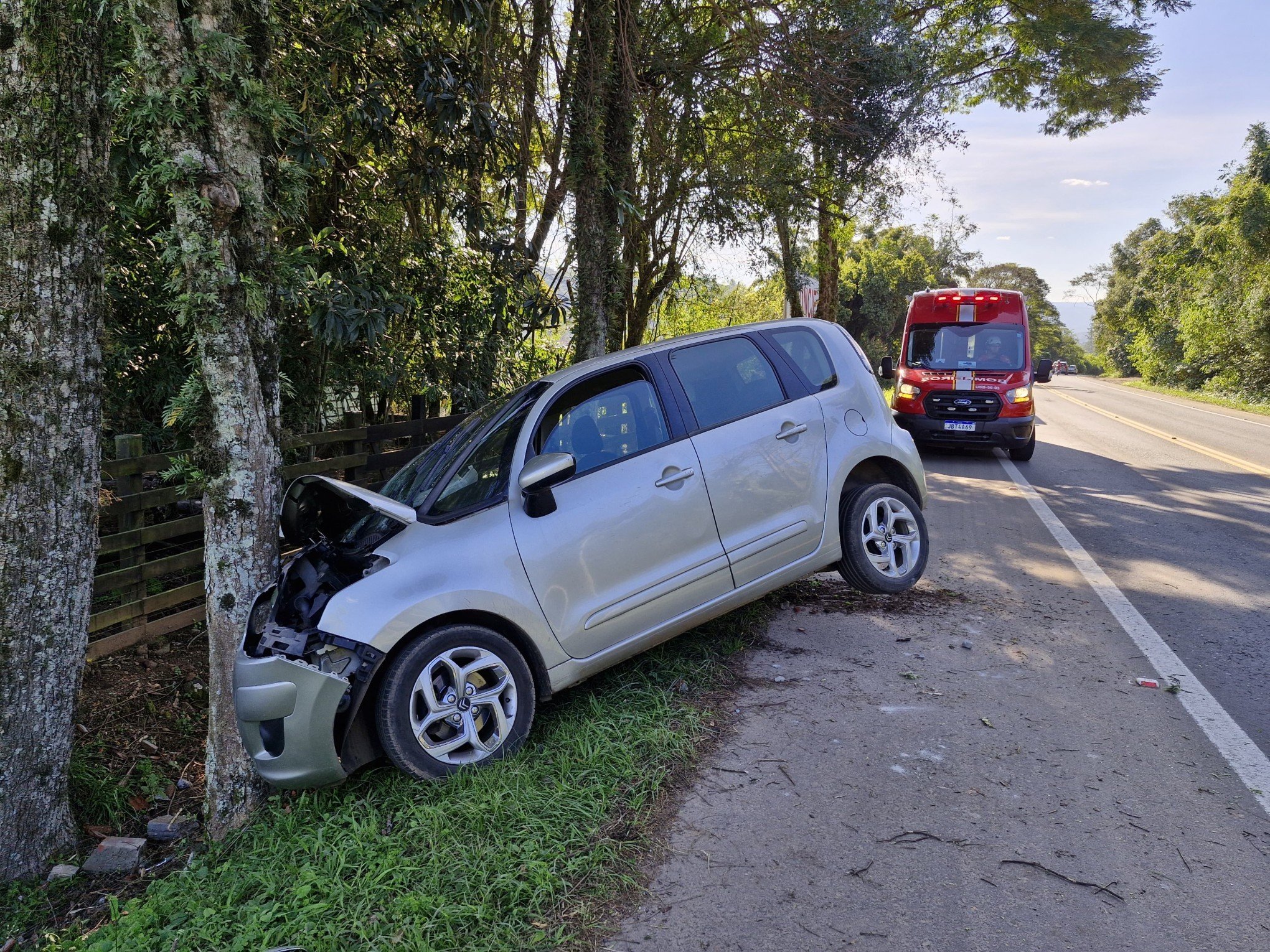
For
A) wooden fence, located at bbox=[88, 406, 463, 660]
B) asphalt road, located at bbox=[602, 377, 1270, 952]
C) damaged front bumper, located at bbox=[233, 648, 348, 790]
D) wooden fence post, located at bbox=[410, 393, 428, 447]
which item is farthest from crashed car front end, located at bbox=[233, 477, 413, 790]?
wooden fence post, located at bbox=[410, 393, 428, 447]

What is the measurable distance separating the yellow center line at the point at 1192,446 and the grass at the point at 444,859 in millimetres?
12240

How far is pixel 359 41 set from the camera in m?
6.42

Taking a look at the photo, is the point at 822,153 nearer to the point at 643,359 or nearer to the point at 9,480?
the point at 643,359

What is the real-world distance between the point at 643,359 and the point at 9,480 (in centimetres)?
307

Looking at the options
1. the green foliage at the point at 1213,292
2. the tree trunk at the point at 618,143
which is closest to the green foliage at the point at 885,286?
the green foliage at the point at 1213,292

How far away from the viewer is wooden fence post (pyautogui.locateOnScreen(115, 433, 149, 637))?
5.88 metres

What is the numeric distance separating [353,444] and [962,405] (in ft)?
29.9

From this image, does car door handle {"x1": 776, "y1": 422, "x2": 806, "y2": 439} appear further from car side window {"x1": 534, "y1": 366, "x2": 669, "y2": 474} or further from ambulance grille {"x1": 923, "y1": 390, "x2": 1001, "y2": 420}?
ambulance grille {"x1": 923, "y1": 390, "x2": 1001, "y2": 420}

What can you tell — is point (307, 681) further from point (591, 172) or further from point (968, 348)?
point (968, 348)

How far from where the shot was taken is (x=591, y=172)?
28.5 ft

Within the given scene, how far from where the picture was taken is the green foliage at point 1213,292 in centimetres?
3491

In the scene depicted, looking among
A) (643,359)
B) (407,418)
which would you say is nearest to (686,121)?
(407,418)

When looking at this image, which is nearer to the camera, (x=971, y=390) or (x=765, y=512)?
(x=765, y=512)

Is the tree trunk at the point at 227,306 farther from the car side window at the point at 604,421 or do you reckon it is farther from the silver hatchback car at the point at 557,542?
the car side window at the point at 604,421
